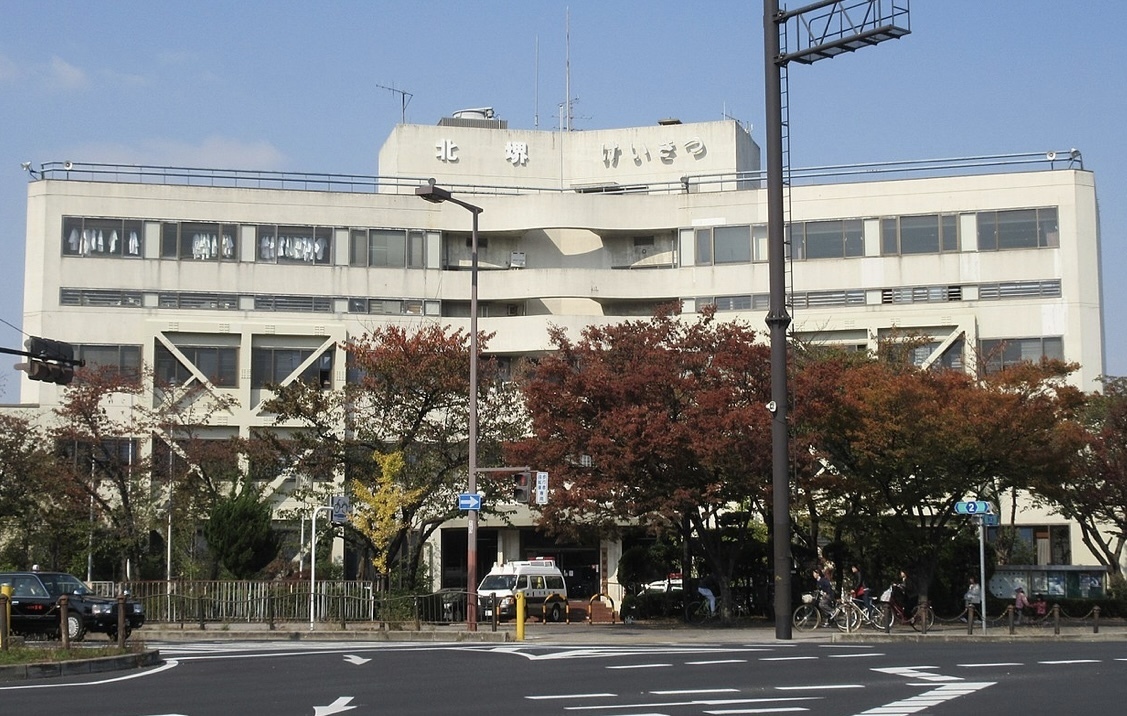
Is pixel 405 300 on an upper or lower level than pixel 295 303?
upper

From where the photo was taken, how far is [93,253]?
185 feet

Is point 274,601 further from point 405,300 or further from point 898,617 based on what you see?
point 405,300

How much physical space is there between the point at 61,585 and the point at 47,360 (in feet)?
17.3

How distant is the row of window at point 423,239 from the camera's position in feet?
181

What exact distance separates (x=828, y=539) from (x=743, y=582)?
288 inches

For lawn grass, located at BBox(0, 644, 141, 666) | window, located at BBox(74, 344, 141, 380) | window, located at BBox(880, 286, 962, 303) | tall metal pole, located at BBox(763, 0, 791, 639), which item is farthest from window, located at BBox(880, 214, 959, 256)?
lawn grass, located at BBox(0, 644, 141, 666)

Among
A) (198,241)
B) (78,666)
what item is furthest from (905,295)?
(78,666)

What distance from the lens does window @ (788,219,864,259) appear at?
185ft

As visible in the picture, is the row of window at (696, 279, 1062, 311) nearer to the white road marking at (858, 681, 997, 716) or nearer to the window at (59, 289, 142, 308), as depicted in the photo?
the window at (59, 289, 142, 308)

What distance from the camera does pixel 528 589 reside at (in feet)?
138

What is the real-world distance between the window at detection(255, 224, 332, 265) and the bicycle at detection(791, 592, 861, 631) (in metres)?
29.8

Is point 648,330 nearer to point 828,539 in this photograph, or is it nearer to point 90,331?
point 828,539

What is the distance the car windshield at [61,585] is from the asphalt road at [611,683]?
5428 millimetres

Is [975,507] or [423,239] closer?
[975,507]
